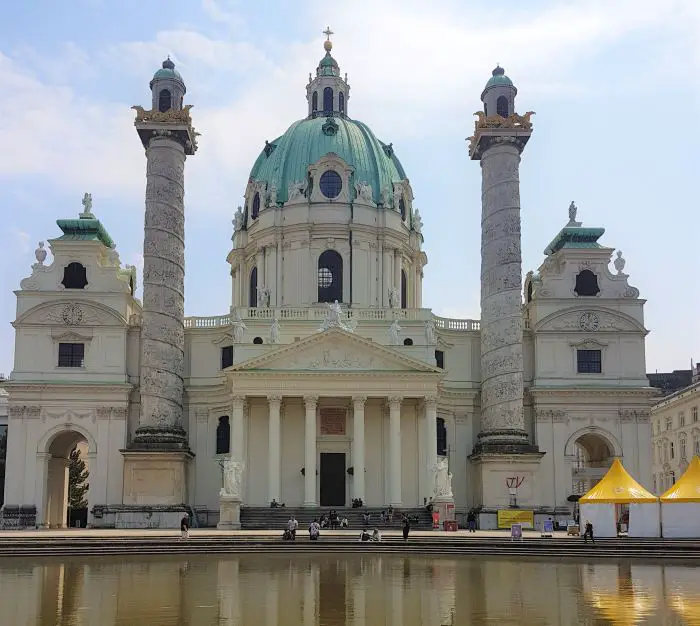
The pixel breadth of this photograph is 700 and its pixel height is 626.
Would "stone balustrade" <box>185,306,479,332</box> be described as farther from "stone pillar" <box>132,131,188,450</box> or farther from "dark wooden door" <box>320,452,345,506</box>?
"dark wooden door" <box>320,452,345,506</box>

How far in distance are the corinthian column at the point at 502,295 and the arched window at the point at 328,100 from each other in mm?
19825

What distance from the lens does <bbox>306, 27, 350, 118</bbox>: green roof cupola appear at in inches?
2908

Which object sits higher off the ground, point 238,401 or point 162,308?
point 162,308

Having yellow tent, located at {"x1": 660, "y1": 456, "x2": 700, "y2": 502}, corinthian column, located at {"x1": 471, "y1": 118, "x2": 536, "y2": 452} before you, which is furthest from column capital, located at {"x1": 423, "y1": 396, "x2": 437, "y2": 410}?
yellow tent, located at {"x1": 660, "y1": 456, "x2": 700, "y2": 502}

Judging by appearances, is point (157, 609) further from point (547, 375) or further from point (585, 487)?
point (585, 487)

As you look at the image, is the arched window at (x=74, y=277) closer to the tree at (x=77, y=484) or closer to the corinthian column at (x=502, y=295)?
the tree at (x=77, y=484)

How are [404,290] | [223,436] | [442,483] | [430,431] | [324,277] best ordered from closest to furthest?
[442,483] < [430,431] < [223,436] < [324,277] < [404,290]

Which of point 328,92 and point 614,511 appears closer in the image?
point 614,511

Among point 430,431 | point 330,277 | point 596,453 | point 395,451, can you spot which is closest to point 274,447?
point 395,451

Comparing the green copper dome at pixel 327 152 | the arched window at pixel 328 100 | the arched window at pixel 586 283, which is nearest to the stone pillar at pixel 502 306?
the arched window at pixel 586 283

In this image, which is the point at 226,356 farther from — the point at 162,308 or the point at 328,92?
the point at 328,92

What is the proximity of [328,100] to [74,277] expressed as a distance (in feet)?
82.3

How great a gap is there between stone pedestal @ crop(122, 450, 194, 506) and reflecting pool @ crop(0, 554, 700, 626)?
22.9 metres

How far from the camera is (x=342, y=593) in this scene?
20.9 metres
